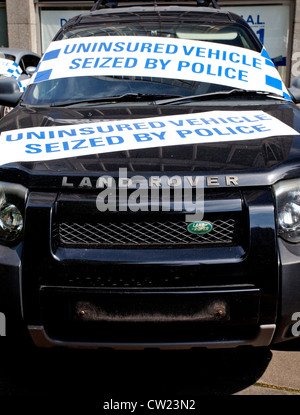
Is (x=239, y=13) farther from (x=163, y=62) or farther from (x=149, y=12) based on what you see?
(x=163, y=62)

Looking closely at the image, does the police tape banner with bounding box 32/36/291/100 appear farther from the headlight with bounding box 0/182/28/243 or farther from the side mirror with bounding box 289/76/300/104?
the headlight with bounding box 0/182/28/243

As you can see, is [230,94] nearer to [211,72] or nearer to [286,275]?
Result: [211,72]

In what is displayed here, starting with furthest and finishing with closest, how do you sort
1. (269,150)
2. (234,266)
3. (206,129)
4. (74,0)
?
(74,0) → (206,129) → (269,150) → (234,266)

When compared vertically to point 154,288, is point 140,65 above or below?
above

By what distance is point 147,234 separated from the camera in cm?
228

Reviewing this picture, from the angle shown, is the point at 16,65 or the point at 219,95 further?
the point at 16,65

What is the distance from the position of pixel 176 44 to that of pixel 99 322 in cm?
215

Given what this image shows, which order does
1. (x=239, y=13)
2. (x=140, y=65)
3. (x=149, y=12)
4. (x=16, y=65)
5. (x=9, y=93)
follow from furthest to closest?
(x=239, y=13) → (x=16, y=65) → (x=149, y=12) → (x=9, y=93) → (x=140, y=65)

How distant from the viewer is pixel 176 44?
364cm

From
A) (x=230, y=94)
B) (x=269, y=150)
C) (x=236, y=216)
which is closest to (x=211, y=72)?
(x=230, y=94)

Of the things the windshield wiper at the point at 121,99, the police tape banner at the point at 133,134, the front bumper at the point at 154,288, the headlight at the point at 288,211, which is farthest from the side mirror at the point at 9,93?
the headlight at the point at 288,211

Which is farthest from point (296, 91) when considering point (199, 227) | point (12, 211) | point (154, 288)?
point (12, 211)

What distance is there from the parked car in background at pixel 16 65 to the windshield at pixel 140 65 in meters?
4.37

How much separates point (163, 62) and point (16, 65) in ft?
17.9
